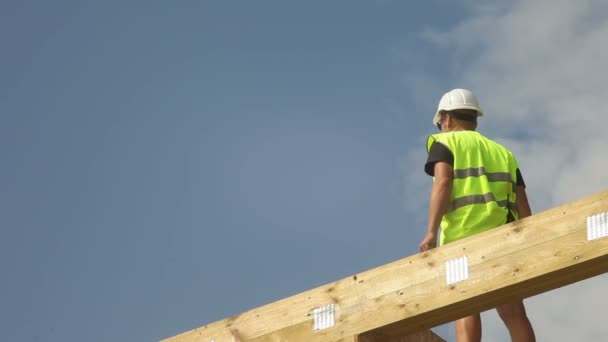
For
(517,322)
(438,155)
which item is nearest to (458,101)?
(438,155)

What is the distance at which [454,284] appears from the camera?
7082 mm

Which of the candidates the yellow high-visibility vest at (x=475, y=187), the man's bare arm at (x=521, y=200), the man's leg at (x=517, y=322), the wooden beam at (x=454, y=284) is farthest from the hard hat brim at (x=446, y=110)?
the wooden beam at (x=454, y=284)

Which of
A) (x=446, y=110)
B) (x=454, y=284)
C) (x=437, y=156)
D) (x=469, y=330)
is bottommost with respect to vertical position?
(x=454, y=284)

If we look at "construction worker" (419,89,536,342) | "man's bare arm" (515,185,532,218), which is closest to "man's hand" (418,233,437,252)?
"construction worker" (419,89,536,342)

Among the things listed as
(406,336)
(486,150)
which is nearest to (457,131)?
(486,150)

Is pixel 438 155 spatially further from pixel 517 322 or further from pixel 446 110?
pixel 517 322

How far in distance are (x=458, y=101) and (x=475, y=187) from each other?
2.25 feet

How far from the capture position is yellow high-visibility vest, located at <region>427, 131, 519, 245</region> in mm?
8258

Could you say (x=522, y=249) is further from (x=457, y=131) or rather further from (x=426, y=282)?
(x=457, y=131)

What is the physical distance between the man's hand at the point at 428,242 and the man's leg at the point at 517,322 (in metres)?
0.57

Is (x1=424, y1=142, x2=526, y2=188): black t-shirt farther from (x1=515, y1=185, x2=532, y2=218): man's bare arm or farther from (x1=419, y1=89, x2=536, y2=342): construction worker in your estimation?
(x1=515, y1=185, x2=532, y2=218): man's bare arm

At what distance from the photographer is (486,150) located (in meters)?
8.45

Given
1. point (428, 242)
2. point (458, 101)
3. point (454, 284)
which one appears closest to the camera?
point (454, 284)

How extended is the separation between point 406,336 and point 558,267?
3.95 feet
